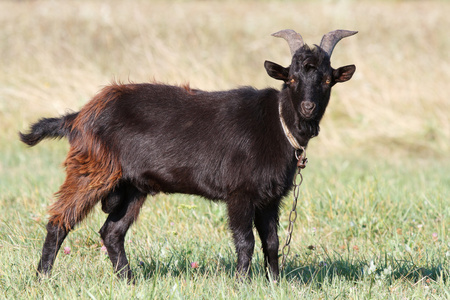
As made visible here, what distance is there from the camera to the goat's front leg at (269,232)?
447cm

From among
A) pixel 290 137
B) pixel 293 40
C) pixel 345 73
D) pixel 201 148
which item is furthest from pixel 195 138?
pixel 345 73

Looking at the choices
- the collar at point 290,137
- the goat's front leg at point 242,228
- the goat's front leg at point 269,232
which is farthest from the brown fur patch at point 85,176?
the collar at point 290,137

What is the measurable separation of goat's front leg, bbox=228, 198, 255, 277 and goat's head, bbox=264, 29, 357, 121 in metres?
0.74

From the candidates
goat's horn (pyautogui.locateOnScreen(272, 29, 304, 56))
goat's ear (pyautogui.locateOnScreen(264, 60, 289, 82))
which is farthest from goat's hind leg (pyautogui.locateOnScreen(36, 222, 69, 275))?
goat's horn (pyautogui.locateOnScreen(272, 29, 304, 56))

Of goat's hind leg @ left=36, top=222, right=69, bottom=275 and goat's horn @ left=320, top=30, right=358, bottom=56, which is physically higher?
goat's horn @ left=320, top=30, right=358, bottom=56

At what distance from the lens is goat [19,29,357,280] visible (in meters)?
4.26

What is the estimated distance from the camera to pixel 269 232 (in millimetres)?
4504

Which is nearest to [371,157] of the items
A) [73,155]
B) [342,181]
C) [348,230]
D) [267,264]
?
[342,181]

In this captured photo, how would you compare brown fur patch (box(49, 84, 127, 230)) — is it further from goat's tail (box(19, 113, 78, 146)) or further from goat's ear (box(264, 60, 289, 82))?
goat's ear (box(264, 60, 289, 82))

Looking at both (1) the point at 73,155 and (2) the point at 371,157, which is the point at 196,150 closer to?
(1) the point at 73,155

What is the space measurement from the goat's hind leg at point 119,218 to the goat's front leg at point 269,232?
94 cm

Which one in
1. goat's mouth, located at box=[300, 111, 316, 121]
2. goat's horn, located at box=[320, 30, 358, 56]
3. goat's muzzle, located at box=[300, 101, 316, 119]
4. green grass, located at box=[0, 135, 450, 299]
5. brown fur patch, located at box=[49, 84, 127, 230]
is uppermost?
goat's horn, located at box=[320, 30, 358, 56]

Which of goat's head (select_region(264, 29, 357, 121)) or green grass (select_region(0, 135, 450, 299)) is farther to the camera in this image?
goat's head (select_region(264, 29, 357, 121))

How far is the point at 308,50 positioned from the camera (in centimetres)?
423
